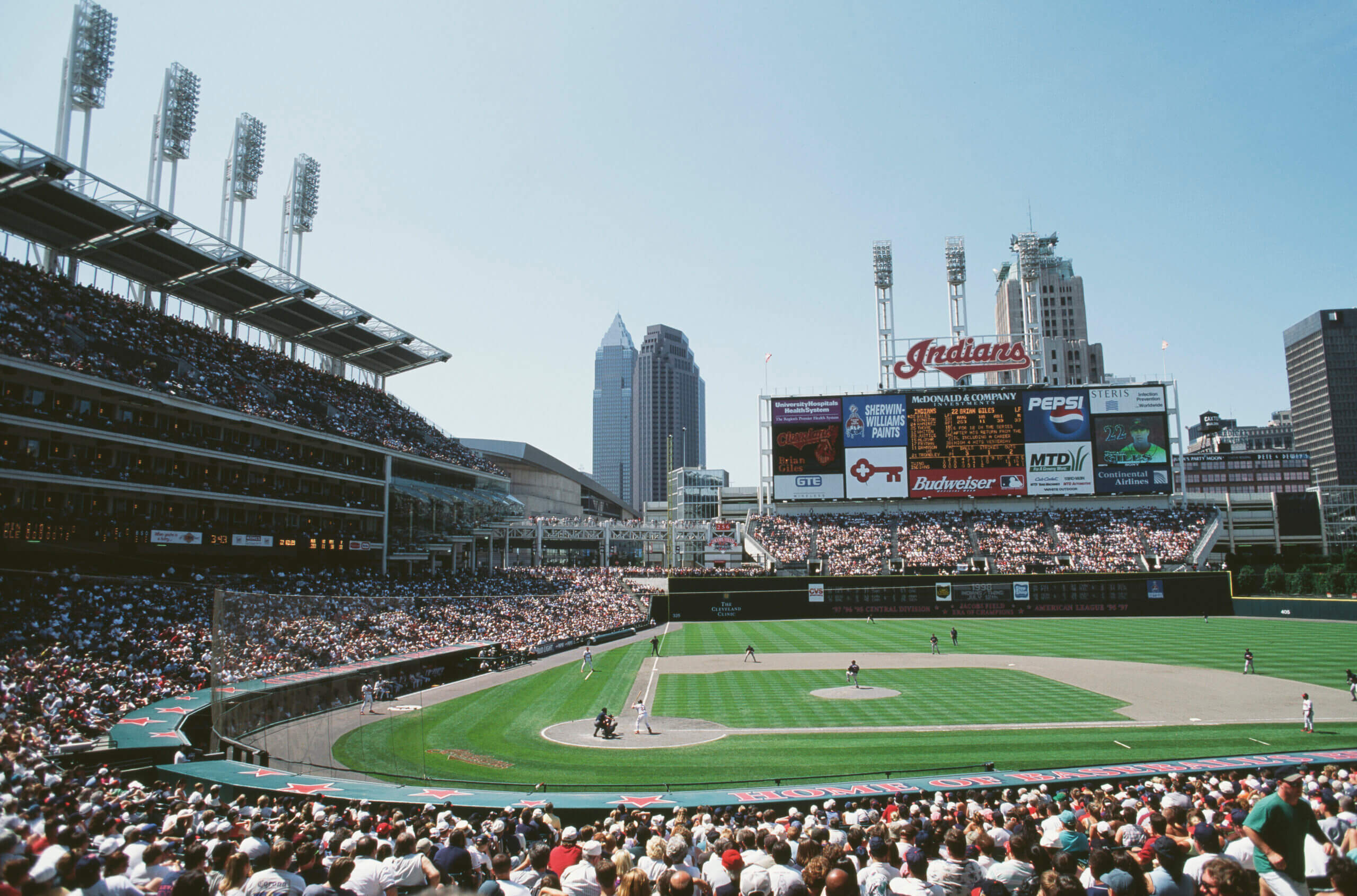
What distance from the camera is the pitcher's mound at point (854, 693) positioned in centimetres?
3136

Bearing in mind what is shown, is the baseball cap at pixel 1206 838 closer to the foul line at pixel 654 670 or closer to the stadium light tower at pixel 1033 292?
the foul line at pixel 654 670

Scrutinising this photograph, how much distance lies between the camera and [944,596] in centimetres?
6331

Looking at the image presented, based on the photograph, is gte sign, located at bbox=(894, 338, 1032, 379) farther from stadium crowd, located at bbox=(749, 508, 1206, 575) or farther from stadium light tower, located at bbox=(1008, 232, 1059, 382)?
stadium crowd, located at bbox=(749, 508, 1206, 575)

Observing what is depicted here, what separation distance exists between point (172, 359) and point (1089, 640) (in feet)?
182

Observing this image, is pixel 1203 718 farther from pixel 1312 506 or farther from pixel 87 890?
pixel 1312 506

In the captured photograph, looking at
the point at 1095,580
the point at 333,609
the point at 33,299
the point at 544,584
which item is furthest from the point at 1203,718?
the point at 33,299

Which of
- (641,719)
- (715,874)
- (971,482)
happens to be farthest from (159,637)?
(971,482)

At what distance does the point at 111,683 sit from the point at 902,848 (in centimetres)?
2458

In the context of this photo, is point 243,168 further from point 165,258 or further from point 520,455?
point 520,455

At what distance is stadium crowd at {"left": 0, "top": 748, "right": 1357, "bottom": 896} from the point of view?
570 cm

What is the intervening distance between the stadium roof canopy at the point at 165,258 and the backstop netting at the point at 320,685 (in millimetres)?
27357


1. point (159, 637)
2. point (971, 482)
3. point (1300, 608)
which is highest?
point (971, 482)

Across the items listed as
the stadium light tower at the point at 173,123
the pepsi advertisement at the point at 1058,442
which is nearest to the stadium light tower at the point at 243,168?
the stadium light tower at the point at 173,123

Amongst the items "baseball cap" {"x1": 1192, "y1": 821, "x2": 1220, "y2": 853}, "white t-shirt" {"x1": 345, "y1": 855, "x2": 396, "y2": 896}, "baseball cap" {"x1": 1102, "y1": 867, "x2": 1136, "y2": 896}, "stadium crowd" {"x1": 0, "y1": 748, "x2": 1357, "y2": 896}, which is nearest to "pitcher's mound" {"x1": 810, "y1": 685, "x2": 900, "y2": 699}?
"stadium crowd" {"x1": 0, "y1": 748, "x2": 1357, "y2": 896}
